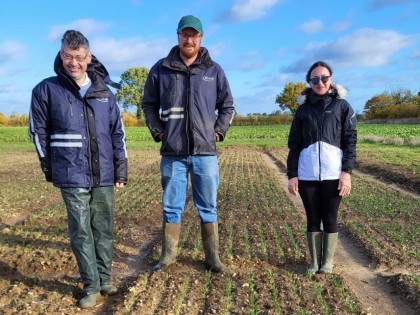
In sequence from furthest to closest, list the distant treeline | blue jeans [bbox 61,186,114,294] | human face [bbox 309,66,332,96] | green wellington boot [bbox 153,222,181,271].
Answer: the distant treeline
green wellington boot [bbox 153,222,181,271]
human face [bbox 309,66,332,96]
blue jeans [bbox 61,186,114,294]

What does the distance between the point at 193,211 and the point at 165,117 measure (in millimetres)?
4176

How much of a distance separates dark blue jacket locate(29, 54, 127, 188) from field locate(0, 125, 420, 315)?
1.20 meters

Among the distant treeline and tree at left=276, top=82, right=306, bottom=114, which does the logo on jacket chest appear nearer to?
the distant treeline

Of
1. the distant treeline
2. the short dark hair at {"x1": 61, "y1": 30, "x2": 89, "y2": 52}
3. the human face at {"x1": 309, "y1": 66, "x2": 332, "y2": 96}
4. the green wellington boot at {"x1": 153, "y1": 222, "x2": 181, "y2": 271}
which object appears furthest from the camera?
the distant treeline

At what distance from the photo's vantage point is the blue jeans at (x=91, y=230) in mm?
4070

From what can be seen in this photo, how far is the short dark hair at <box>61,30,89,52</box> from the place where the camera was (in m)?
3.96

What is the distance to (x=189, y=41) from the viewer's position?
4.73m

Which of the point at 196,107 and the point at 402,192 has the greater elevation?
the point at 196,107

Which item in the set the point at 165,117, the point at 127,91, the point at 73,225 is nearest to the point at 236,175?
the point at 165,117

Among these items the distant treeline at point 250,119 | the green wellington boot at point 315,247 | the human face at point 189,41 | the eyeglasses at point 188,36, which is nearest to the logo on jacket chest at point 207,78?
the human face at point 189,41

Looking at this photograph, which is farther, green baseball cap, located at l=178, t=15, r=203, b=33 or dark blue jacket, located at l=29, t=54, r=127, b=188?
green baseball cap, located at l=178, t=15, r=203, b=33

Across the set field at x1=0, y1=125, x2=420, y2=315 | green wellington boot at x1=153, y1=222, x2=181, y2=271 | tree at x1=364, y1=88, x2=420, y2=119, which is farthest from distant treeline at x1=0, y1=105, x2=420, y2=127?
green wellington boot at x1=153, y1=222, x2=181, y2=271

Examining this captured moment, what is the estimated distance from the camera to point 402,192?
11727 millimetres

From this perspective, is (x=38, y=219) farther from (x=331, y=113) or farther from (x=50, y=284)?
(x=331, y=113)
